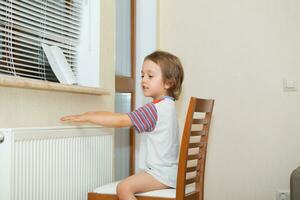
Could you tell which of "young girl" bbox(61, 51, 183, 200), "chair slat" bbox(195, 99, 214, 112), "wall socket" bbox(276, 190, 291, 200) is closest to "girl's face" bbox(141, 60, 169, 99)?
"young girl" bbox(61, 51, 183, 200)

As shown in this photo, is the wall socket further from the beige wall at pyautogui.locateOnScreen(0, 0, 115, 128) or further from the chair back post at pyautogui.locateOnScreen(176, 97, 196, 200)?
the chair back post at pyautogui.locateOnScreen(176, 97, 196, 200)

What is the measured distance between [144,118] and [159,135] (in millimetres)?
125

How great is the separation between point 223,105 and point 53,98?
5.62ft

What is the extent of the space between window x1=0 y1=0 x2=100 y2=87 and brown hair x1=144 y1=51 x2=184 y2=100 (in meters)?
0.43

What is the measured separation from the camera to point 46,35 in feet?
8.80

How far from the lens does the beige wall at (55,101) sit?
216cm

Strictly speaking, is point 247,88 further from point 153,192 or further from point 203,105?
point 153,192

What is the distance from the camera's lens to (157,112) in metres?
2.52

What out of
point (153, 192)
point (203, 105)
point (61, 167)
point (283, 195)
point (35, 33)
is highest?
point (35, 33)

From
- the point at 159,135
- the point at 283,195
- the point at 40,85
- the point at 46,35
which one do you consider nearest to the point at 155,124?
the point at 159,135

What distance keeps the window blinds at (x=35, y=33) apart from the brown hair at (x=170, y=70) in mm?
522

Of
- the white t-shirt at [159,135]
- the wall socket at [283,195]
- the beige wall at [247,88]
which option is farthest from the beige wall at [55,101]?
the wall socket at [283,195]

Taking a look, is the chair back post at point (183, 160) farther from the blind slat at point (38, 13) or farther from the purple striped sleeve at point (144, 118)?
the blind slat at point (38, 13)

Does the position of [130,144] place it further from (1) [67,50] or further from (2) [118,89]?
(1) [67,50]
